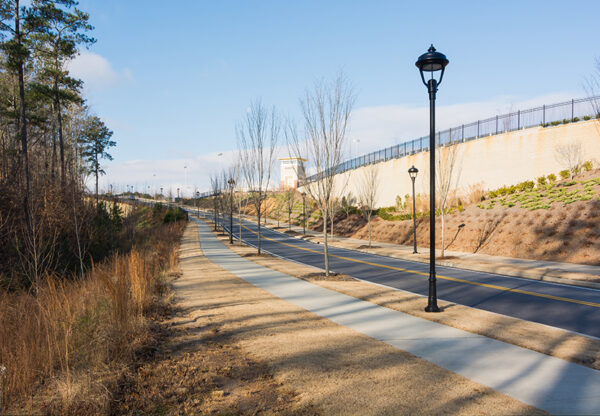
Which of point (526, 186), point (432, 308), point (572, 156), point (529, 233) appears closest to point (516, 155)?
point (526, 186)

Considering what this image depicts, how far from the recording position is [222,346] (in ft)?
18.4

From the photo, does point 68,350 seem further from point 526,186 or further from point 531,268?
point 526,186

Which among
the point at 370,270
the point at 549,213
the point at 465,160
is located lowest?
the point at 370,270

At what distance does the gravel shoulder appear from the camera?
370 cm

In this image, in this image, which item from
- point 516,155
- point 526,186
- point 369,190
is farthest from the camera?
point 369,190

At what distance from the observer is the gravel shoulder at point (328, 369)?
12.1ft

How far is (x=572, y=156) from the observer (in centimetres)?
2408

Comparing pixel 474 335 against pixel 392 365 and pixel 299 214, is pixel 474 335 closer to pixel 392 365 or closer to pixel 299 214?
pixel 392 365

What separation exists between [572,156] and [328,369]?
1059 inches

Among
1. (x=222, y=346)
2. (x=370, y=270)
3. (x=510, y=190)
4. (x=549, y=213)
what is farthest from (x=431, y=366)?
(x=510, y=190)

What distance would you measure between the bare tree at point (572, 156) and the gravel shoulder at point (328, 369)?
24519 millimetres

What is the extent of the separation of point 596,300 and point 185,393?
10296 mm

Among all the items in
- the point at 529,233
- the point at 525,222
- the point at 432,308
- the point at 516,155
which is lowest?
the point at 432,308

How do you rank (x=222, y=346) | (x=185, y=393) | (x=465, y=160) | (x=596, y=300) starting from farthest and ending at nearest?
(x=465, y=160)
(x=596, y=300)
(x=222, y=346)
(x=185, y=393)
